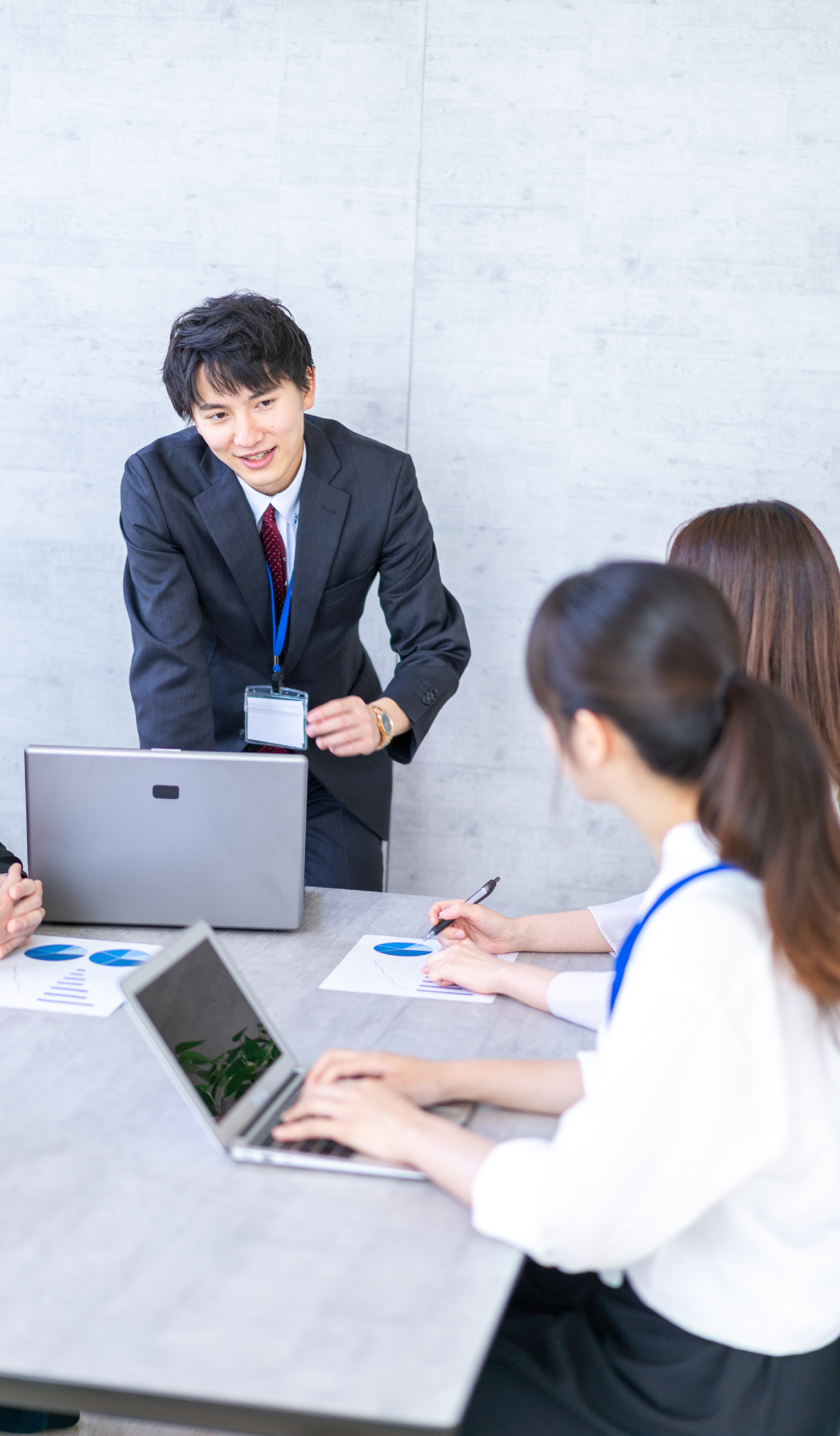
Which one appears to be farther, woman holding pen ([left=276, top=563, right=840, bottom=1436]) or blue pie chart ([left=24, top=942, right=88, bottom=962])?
blue pie chart ([left=24, top=942, right=88, bottom=962])

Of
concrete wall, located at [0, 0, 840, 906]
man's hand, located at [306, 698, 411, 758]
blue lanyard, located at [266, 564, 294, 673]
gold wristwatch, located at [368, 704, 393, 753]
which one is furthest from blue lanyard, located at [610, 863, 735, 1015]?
concrete wall, located at [0, 0, 840, 906]

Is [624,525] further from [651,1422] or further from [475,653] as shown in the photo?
[651,1422]

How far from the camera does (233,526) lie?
240 centimetres

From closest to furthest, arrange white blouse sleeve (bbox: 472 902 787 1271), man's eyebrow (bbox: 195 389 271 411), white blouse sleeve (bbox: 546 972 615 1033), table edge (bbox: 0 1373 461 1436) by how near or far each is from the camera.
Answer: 1. table edge (bbox: 0 1373 461 1436)
2. white blouse sleeve (bbox: 472 902 787 1271)
3. white blouse sleeve (bbox: 546 972 615 1033)
4. man's eyebrow (bbox: 195 389 271 411)

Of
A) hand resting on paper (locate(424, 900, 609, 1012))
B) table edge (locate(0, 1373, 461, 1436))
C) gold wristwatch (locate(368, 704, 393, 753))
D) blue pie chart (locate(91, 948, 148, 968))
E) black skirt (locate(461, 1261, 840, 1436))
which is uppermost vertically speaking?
gold wristwatch (locate(368, 704, 393, 753))

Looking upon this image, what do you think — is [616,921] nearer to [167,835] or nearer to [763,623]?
[763,623]

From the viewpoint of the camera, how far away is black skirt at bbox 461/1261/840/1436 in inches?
43.7

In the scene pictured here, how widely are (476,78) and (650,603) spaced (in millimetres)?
2507

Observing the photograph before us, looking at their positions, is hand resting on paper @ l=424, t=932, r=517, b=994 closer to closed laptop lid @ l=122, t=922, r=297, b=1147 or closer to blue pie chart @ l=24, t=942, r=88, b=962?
closed laptop lid @ l=122, t=922, r=297, b=1147

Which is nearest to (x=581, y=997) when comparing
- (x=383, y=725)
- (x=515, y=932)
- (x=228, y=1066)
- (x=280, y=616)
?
(x=515, y=932)

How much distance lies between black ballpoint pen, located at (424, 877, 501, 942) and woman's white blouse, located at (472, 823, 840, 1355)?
72 centimetres

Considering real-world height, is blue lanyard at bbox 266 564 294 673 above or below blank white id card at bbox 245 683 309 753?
above

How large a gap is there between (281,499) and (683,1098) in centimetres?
175

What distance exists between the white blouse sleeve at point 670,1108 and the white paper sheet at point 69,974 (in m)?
0.66
